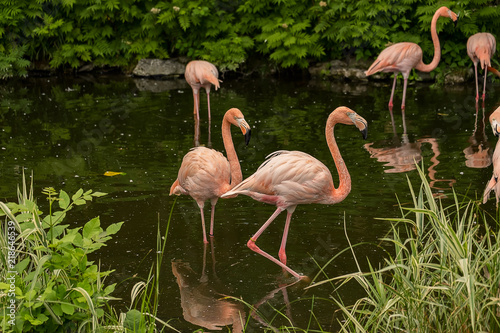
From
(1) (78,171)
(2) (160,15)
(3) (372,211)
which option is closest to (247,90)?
(2) (160,15)

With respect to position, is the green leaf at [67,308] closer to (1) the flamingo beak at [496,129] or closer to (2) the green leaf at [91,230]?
(2) the green leaf at [91,230]

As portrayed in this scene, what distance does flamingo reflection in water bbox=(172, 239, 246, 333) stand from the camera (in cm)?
397

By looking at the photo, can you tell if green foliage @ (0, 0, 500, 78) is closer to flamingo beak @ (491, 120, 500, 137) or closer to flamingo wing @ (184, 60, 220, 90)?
flamingo wing @ (184, 60, 220, 90)

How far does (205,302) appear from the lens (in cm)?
424

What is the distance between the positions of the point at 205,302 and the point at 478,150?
451cm

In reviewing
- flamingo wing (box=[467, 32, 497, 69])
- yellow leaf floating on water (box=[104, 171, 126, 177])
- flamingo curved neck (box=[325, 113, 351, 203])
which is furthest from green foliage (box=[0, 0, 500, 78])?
flamingo curved neck (box=[325, 113, 351, 203])

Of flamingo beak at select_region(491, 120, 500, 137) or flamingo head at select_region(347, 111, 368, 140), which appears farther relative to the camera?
flamingo beak at select_region(491, 120, 500, 137)

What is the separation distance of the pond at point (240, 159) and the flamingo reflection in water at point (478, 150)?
2cm

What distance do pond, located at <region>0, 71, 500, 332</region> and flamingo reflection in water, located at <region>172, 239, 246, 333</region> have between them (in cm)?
1

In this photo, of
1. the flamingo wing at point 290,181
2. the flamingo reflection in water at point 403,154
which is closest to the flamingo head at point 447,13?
the flamingo reflection in water at point 403,154

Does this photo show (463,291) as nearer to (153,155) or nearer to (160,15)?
(153,155)

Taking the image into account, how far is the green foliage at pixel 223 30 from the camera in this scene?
38.3 ft

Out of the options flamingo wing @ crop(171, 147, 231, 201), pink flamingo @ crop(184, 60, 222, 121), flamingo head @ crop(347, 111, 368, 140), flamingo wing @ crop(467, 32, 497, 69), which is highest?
flamingo wing @ crop(467, 32, 497, 69)

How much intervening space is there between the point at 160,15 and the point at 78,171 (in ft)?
20.3
